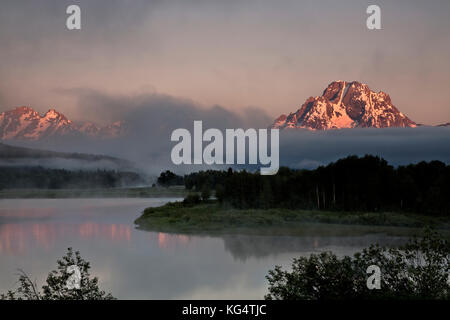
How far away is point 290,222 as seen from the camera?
5547 cm

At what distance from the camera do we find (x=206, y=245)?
39656 millimetres

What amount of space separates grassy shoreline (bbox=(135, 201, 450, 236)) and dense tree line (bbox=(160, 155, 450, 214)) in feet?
12.4

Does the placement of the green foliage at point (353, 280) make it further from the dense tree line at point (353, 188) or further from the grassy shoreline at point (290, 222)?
the dense tree line at point (353, 188)

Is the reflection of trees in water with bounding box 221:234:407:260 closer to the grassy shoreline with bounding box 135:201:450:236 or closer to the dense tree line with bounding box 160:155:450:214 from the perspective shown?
the grassy shoreline with bounding box 135:201:450:236

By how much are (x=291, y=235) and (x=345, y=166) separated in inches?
961

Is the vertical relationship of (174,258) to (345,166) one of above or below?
below

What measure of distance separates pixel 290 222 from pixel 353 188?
1253cm

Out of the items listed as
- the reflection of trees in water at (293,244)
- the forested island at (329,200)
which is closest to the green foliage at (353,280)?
the reflection of trees in water at (293,244)

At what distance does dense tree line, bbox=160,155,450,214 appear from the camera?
5725 cm

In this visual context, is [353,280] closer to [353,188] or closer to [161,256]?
[161,256]
